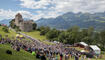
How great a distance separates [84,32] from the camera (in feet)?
382

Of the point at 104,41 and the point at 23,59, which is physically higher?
the point at 23,59

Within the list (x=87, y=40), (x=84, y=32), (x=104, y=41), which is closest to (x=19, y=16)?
(x=84, y=32)

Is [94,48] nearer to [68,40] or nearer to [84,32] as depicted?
[68,40]

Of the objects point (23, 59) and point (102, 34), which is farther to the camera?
point (102, 34)

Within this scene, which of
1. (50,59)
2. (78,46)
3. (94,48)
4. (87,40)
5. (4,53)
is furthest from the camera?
(87,40)

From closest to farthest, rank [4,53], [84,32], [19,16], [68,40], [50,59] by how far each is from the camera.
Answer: [4,53], [50,59], [68,40], [84,32], [19,16]

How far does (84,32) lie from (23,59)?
328 ft

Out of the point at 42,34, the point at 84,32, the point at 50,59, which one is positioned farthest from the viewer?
the point at 84,32

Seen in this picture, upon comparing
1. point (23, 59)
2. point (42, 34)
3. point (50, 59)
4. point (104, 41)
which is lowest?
point (104, 41)

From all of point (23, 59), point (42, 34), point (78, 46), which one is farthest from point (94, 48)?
point (42, 34)

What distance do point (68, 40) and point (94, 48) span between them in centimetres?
2773

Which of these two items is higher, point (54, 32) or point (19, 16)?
point (19, 16)

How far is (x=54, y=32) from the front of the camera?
97.1 meters

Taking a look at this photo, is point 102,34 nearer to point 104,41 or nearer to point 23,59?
point 104,41
